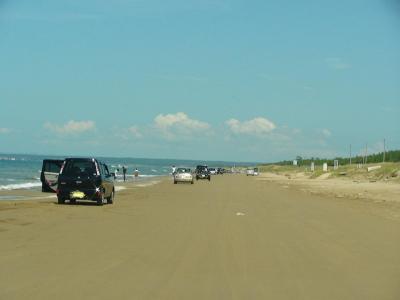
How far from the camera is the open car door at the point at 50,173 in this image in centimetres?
3092

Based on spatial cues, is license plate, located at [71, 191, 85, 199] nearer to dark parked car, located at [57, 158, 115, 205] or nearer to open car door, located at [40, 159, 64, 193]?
dark parked car, located at [57, 158, 115, 205]

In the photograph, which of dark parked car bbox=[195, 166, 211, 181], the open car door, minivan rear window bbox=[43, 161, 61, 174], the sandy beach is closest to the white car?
dark parked car bbox=[195, 166, 211, 181]

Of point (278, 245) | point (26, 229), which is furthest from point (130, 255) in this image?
point (26, 229)

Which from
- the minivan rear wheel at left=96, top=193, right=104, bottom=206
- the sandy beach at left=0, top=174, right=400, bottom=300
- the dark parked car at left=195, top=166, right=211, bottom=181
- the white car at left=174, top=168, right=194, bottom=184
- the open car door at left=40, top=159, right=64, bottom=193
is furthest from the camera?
the dark parked car at left=195, top=166, right=211, bottom=181

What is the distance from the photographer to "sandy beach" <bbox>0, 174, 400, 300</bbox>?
8.77 m

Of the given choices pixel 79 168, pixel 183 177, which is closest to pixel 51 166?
pixel 79 168

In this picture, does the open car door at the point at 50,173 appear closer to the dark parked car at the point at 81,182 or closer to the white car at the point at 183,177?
the dark parked car at the point at 81,182

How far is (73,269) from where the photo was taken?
1013 centimetres

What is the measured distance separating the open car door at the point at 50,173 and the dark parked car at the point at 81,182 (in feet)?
16.8

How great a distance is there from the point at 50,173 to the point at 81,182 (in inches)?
263

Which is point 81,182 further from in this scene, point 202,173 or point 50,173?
point 202,173

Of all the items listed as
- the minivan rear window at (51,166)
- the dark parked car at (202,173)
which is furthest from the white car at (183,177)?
the minivan rear window at (51,166)

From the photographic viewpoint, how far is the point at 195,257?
1156 cm

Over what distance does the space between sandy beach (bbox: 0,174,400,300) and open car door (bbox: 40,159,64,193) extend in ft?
35.2
